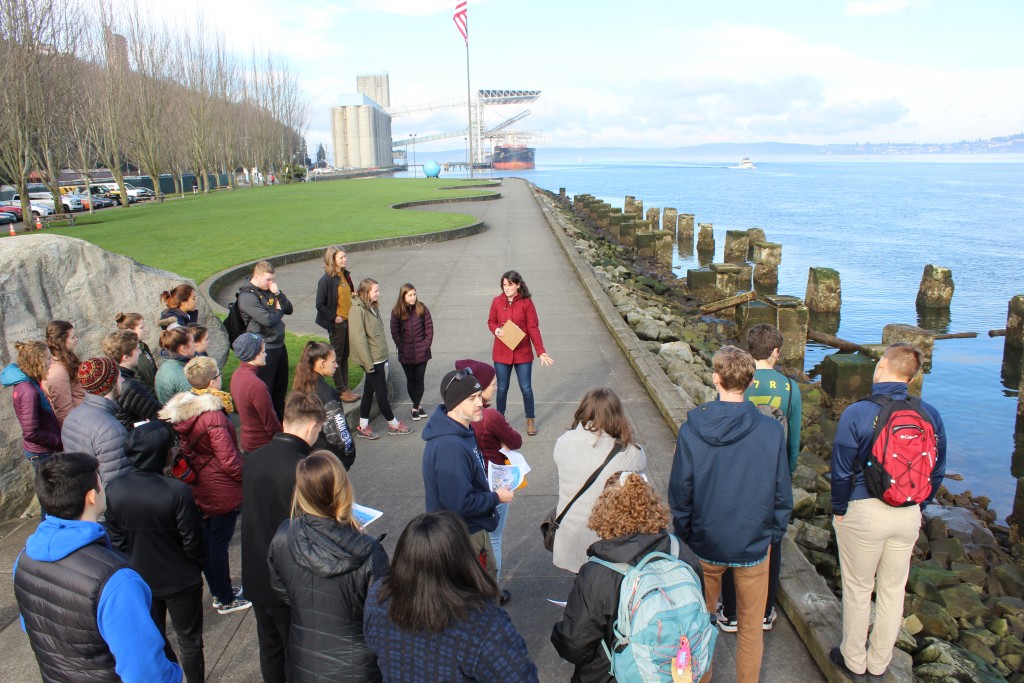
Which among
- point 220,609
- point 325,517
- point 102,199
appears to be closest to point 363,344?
point 220,609

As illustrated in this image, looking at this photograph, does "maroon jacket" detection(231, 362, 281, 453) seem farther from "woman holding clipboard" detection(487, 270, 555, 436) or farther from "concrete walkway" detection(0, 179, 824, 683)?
"woman holding clipboard" detection(487, 270, 555, 436)

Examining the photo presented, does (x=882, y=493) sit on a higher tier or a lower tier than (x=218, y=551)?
higher

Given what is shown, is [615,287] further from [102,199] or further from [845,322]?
[102,199]

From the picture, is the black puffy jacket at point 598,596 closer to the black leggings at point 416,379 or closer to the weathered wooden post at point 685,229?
the black leggings at point 416,379

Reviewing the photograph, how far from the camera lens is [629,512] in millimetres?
2910

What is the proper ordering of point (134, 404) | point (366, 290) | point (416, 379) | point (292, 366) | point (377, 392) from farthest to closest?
point (292, 366)
point (416, 379)
point (377, 392)
point (366, 290)
point (134, 404)

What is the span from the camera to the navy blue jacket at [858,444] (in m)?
3.67

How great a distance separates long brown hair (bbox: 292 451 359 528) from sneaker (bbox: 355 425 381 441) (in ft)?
14.9

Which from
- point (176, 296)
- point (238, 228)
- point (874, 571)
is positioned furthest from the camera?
point (238, 228)

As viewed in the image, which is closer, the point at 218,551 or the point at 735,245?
the point at 218,551

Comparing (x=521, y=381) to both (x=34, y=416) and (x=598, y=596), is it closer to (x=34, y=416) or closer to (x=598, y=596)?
(x=34, y=416)

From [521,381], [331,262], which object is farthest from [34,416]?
[521,381]

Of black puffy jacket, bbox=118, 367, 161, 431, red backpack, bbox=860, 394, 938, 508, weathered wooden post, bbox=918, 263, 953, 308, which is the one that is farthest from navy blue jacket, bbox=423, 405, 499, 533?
weathered wooden post, bbox=918, 263, 953, 308

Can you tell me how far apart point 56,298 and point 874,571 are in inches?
269
